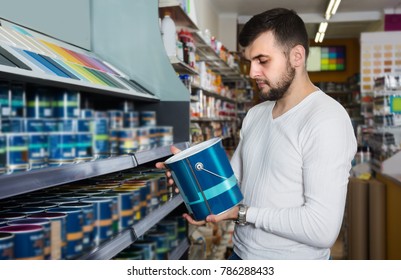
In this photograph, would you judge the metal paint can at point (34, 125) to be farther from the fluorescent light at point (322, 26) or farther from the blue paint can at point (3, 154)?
the fluorescent light at point (322, 26)

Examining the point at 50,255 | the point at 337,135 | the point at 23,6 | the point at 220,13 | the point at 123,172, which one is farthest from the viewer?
the point at 220,13

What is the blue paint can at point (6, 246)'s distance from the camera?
4.33 feet

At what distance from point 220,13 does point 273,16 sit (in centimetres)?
1039

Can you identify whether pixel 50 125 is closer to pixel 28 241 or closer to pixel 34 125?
pixel 34 125

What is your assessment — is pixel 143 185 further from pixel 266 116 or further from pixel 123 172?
pixel 266 116

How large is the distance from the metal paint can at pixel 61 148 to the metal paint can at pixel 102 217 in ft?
0.75

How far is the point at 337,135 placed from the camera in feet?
5.46

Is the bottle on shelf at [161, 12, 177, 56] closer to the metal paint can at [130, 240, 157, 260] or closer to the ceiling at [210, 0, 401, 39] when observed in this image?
the metal paint can at [130, 240, 157, 260]

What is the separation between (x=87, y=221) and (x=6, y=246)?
0.41 m

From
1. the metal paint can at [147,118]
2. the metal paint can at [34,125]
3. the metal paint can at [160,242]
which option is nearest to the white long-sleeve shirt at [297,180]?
the metal paint can at [34,125]

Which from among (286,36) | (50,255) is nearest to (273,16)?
(286,36)

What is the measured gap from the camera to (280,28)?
182 cm

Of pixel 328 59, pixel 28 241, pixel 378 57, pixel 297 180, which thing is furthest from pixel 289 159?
pixel 328 59
